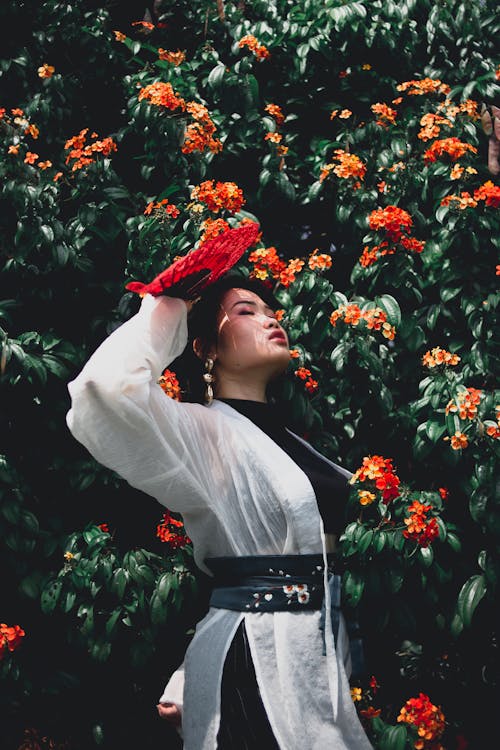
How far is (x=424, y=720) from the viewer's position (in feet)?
7.90

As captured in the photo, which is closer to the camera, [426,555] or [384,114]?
[426,555]

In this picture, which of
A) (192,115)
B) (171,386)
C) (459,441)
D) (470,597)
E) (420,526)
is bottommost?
(470,597)

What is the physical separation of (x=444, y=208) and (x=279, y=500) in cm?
118

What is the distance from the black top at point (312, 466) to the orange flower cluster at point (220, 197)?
0.69 meters

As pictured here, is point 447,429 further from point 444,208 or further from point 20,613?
point 20,613

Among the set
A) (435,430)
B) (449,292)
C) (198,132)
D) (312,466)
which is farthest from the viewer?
(198,132)

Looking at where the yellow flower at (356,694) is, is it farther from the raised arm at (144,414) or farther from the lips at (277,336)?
the lips at (277,336)

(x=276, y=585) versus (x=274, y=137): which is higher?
(x=274, y=137)

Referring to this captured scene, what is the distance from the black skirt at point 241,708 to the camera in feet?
6.41

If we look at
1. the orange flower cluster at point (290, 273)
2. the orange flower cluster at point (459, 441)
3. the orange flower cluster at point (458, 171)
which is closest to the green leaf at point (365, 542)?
the orange flower cluster at point (459, 441)

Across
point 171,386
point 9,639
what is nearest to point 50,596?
point 9,639

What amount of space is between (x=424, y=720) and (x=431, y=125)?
1.74 m

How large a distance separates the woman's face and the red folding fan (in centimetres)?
18

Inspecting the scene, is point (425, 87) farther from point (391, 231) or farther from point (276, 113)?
point (391, 231)
